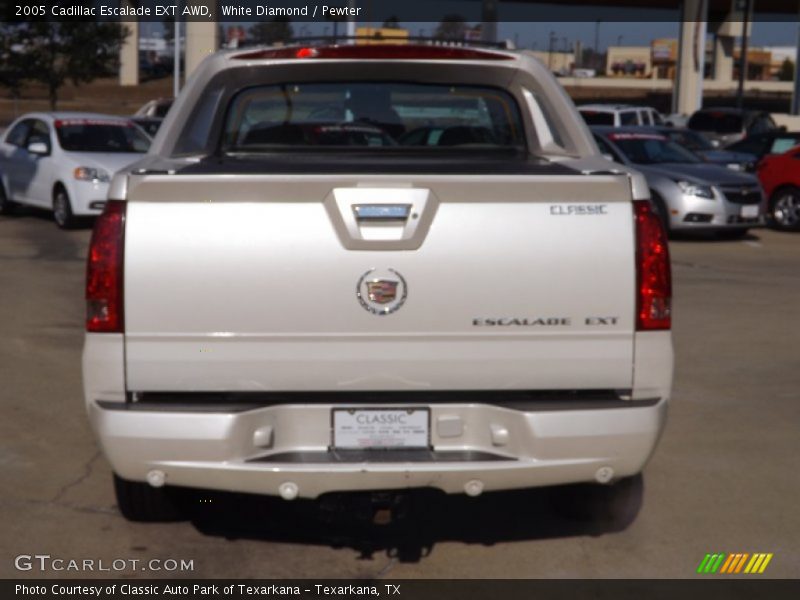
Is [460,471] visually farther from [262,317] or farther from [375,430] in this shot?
[262,317]

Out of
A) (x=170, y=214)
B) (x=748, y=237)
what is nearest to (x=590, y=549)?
(x=170, y=214)

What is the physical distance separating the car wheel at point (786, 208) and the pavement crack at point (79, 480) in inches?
583

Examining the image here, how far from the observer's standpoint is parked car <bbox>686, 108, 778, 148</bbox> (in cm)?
3453

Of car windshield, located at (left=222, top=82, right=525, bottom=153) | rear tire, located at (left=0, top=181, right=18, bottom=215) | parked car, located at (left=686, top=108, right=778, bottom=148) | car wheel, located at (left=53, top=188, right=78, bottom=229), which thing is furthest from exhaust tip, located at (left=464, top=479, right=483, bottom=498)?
parked car, located at (left=686, top=108, right=778, bottom=148)

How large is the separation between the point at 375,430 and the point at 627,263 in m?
1.06

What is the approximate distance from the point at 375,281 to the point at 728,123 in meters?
32.2

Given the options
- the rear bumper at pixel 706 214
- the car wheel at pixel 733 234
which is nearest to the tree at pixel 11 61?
the car wheel at pixel 733 234

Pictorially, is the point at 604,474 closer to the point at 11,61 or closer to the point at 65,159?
the point at 65,159

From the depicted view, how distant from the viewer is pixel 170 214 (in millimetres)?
4398

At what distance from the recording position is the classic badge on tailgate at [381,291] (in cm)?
443

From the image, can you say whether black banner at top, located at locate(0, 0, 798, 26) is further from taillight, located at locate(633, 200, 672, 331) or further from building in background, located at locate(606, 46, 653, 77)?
building in background, located at locate(606, 46, 653, 77)

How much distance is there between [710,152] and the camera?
75.8 ft

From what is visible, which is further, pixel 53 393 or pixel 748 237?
pixel 748 237
